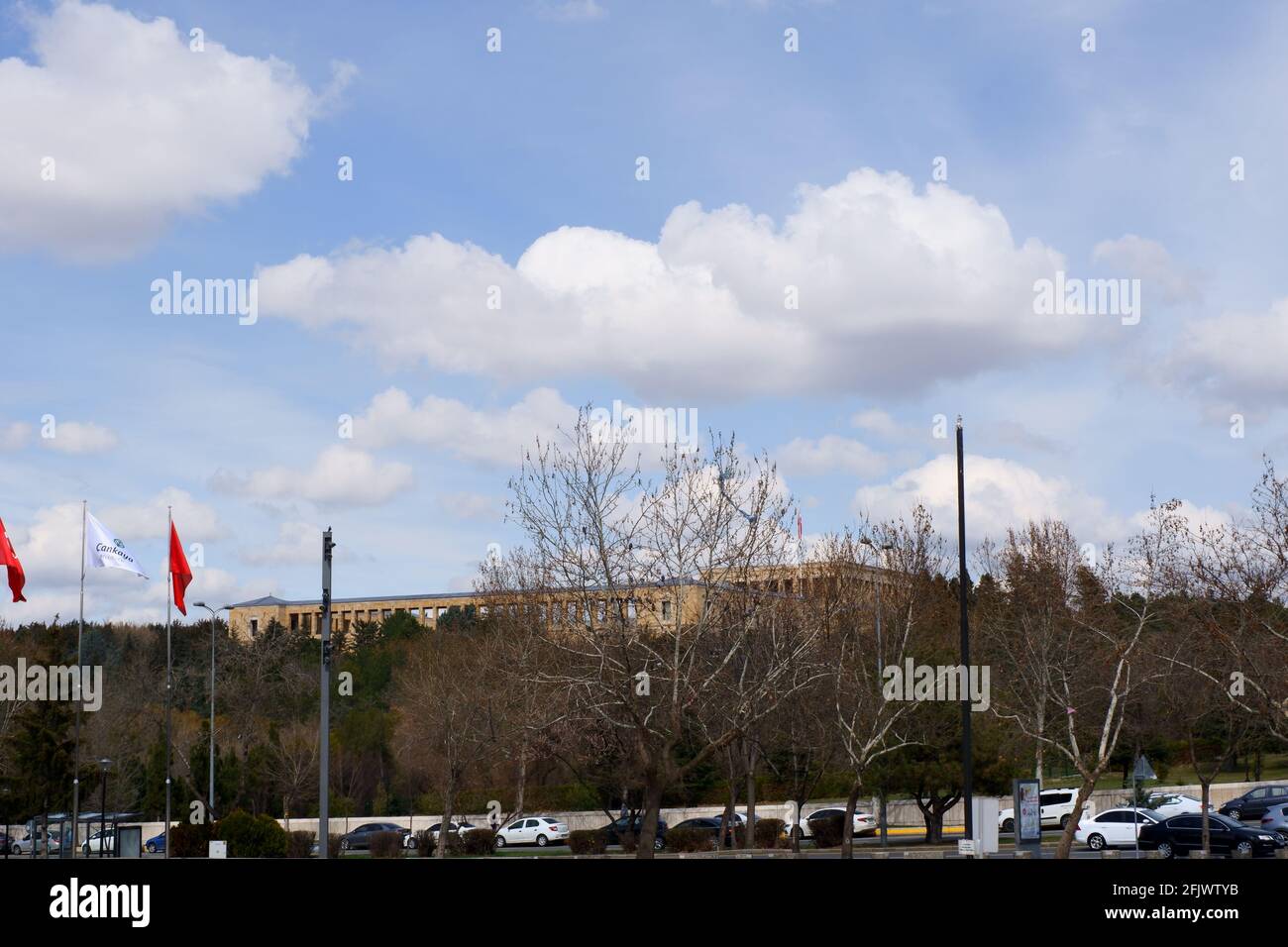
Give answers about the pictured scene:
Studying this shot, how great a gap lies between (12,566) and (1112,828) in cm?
3615

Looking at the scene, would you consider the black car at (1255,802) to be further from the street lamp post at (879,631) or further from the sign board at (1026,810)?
Result: the sign board at (1026,810)

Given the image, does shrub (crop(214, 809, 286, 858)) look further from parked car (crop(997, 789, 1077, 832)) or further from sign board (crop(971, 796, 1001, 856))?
parked car (crop(997, 789, 1077, 832))

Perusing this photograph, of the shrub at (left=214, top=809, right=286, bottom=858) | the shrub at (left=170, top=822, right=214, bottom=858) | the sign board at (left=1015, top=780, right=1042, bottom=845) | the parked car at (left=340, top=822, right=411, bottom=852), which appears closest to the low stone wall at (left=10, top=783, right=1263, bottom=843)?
the parked car at (left=340, top=822, right=411, bottom=852)

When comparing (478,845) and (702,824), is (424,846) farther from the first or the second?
(702,824)

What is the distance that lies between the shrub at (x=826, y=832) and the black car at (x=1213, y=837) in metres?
12.2

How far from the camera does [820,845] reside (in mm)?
49500

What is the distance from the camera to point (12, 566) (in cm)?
4144

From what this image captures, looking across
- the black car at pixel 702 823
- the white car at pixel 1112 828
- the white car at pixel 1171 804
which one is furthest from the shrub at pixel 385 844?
the white car at pixel 1171 804

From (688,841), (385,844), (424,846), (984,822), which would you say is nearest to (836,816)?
(688,841)

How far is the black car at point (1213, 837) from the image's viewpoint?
3891 centimetres

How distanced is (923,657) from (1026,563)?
38.5 feet
